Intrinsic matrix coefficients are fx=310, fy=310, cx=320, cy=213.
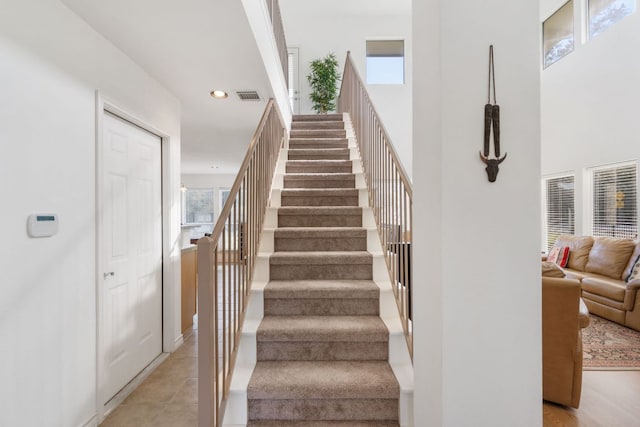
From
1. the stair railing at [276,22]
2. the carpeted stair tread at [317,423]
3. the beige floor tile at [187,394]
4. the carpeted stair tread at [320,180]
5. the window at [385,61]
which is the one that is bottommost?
the beige floor tile at [187,394]

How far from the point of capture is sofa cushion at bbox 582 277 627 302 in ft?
10.8

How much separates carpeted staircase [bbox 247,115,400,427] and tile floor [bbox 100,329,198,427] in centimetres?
61

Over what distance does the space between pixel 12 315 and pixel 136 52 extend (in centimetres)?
178

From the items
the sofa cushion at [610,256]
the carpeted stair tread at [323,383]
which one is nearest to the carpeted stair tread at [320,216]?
the carpeted stair tread at [323,383]

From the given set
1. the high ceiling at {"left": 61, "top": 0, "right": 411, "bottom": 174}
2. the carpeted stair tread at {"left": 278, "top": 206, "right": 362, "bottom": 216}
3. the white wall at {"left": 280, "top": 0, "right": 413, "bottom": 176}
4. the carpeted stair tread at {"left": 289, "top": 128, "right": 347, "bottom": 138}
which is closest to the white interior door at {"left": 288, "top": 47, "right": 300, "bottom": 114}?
the white wall at {"left": 280, "top": 0, "right": 413, "bottom": 176}

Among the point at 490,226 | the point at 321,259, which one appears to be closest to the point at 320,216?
the point at 321,259

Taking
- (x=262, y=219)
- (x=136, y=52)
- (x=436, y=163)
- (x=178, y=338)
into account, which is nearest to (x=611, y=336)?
(x=436, y=163)

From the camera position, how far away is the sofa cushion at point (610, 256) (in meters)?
3.62

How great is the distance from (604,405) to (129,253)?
346 cm

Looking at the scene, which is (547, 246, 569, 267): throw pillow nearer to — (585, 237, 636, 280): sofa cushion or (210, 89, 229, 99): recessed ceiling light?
(585, 237, 636, 280): sofa cushion

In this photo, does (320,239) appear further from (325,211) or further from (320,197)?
(320,197)

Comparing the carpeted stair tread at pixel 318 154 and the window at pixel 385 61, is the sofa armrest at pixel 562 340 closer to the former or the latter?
the carpeted stair tread at pixel 318 154

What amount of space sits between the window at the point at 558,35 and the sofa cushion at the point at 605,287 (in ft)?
12.8

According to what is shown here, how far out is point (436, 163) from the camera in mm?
1214
